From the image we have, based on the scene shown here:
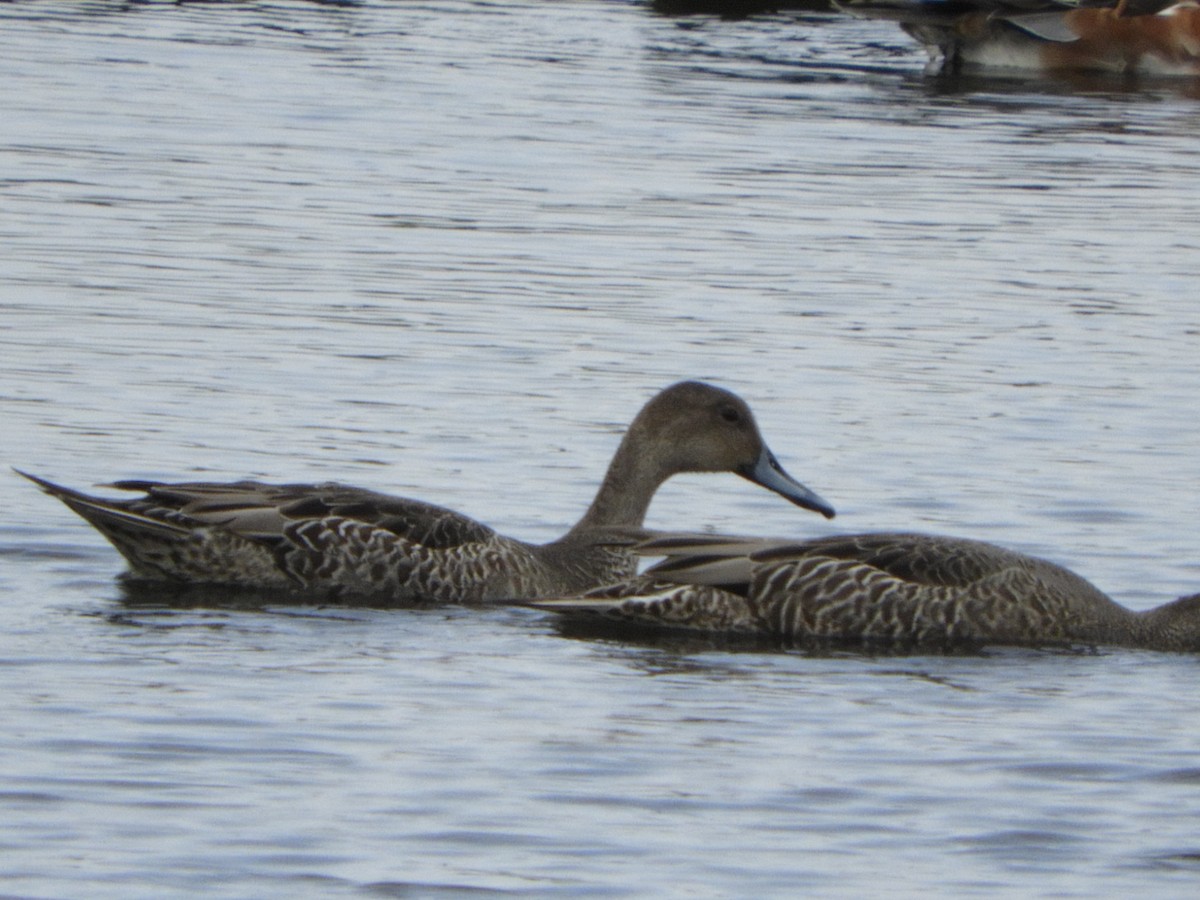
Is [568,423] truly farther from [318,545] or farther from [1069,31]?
[1069,31]

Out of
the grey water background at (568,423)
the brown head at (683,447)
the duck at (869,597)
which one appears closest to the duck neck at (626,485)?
the brown head at (683,447)

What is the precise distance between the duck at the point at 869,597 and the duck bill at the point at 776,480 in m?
0.66

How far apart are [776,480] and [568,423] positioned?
2.79 m

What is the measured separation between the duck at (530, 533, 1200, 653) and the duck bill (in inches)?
26.1

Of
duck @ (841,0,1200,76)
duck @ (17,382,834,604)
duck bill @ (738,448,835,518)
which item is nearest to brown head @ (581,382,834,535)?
duck bill @ (738,448,835,518)

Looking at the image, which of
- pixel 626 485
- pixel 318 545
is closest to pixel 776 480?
pixel 626 485

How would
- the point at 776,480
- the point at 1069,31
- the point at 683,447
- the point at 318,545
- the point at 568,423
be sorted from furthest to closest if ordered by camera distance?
1. the point at 1069,31
2. the point at 568,423
3. the point at 683,447
4. the point at 776,480
5. the point at 318,545

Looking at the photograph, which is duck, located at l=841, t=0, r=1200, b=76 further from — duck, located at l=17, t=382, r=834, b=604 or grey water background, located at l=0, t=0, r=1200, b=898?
duck, located at l=17, t=382, r=834, b=604

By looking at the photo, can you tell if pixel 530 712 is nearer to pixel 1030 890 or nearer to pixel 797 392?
pixel 1030 890

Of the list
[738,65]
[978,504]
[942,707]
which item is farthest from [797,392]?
[738,65]

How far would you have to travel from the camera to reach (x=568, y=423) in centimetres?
1422

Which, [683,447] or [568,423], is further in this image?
[568,423]

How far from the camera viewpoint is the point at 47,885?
7.21 metres

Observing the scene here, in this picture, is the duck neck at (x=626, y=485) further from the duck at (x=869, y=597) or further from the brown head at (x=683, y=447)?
the duck at (x=869, y=597)
